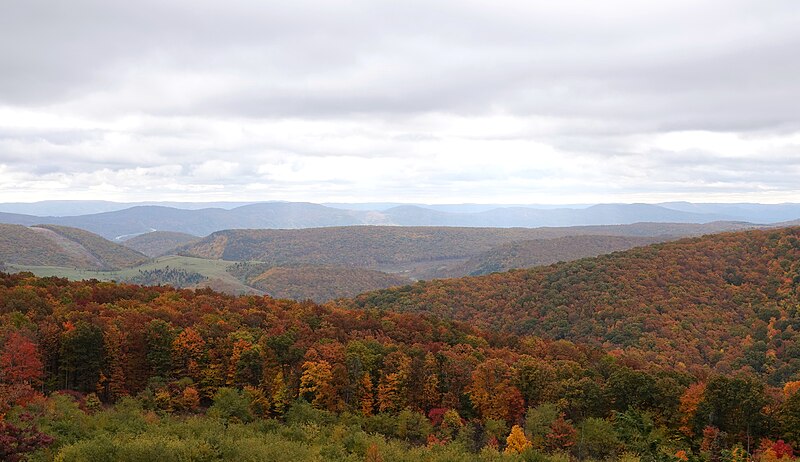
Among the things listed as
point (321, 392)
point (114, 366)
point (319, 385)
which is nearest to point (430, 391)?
point (321, 392)

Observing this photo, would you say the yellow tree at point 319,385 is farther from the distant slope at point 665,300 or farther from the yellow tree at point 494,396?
the distant slope at point 665,300

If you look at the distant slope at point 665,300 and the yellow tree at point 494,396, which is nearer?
the yellow tree at point 494,396

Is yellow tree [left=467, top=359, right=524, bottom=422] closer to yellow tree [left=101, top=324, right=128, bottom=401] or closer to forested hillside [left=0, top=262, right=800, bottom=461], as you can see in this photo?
forested hillside [left=0, top=262, right=800, bottom=461]

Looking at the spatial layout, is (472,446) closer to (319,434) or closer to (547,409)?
(547,409)

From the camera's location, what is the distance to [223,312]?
85.5 m

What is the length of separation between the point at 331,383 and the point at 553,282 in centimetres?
12241

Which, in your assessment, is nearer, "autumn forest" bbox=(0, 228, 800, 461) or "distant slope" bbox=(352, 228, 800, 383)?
"autumn forest" bbox=(0, 228, 800, 461)

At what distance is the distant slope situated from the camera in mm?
118812

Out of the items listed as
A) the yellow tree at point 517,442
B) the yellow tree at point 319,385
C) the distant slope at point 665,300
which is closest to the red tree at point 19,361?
the yellow tree at point 319,385

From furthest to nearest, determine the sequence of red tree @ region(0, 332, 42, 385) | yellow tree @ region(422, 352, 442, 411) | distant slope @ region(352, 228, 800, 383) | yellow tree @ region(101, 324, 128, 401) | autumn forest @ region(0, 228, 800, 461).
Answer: distant slope @ region(352, 228, 800, 383), yellow tree @ region(422, 352, 442, 411), yellow tree @ region(101, 324, 128, 401), red tree @ region(0, 332, 42, 385), autumn forest @ region(0, 228, 800, 461)

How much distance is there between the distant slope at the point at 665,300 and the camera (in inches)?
4678

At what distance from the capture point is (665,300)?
14438cm

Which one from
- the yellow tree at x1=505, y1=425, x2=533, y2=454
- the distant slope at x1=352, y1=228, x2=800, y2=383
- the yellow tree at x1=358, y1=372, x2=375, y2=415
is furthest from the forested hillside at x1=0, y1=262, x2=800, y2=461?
the distant slope at x1=352, y1=228, x2=800, y2=383

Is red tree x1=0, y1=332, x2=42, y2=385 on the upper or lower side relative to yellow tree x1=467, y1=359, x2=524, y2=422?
upper
